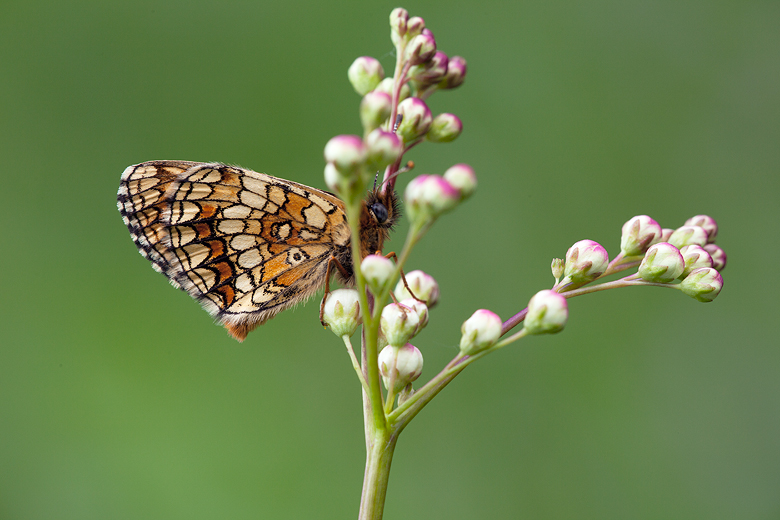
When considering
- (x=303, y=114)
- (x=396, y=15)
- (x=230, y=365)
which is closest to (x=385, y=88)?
(x=396, y=15)

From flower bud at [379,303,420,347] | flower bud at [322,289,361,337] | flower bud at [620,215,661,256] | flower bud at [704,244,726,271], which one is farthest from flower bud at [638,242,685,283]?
flower bud at [322,289,361,337]

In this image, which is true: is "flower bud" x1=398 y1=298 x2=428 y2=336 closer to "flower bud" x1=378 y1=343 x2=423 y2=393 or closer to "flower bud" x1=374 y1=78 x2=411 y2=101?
"flower bud" x1=378 y1=343 x2=423 y2=393

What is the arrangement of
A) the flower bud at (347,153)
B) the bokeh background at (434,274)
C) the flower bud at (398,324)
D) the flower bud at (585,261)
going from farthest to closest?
the bokeh background at (434,274), the flower bud at (585,261), the flower bud at (398,324), the flower bud at (347,153)

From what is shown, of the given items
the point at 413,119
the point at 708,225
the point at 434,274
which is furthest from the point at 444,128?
the point at 434,274

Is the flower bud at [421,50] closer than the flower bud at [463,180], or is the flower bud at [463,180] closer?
the flower bud at [463,180]

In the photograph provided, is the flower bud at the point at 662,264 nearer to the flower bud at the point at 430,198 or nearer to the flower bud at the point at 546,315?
the flower bud at the point at 546,315

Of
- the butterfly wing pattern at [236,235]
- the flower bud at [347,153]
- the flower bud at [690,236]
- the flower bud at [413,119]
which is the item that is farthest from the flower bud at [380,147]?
the flower bud at [690,236]
